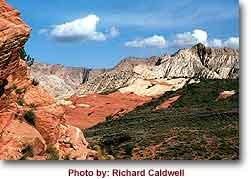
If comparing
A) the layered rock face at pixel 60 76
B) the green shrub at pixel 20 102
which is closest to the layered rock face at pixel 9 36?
the green shrub at pixel 20 102

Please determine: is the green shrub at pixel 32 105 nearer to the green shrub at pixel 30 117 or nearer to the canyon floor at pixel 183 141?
the green shrub at pixel 30 117

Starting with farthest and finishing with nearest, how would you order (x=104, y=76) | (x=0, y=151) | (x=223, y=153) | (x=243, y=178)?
(x=104, y=76) < (x=223, y=153) < (x=0, y=151) < (x=243, y=178)

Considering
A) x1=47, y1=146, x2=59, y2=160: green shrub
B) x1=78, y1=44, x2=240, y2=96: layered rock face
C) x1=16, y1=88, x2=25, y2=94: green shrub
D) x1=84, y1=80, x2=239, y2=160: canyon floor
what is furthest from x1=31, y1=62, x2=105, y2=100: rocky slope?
x1=47, y1=146, x2=59, y2=160: green shrub

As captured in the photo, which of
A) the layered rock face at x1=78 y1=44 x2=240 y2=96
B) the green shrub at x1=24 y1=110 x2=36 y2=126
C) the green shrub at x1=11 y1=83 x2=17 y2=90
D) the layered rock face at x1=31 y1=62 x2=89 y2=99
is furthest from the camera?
the layered rock face at x1=31 y1=62 x2=89 y2=99

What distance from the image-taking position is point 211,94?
5075 cm

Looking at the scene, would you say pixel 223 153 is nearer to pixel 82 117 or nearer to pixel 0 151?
pixel 0 151

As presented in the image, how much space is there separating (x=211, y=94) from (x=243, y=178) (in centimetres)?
3864

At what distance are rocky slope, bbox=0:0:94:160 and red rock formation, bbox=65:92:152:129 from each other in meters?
32.1

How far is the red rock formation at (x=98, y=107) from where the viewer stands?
2055 inches

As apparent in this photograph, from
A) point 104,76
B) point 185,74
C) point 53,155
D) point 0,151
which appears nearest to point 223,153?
point 53,155

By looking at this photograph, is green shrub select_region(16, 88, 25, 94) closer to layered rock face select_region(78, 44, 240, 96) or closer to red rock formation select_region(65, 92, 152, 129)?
red rock formation select_region(65, 92, 152, 129)

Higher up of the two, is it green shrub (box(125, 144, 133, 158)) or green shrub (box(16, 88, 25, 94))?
green shrub (box(16, 88, 25, 94))

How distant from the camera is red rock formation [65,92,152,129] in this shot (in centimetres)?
5220

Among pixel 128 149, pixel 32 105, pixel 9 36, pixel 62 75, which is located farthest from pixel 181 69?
pixel 9 36
